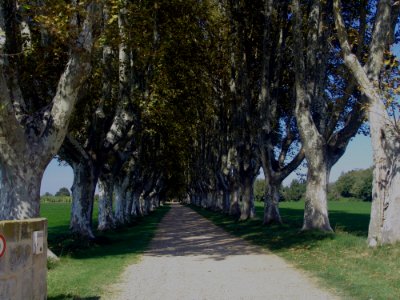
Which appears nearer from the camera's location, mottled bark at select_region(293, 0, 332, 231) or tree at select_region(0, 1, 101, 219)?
tree at select_region(0, 1, 101, 219)

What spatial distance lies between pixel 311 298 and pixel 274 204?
55.9ft

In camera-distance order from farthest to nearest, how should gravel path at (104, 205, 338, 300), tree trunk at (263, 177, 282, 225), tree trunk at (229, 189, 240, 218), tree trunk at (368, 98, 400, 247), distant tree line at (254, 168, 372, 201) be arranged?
distant tree line at (254, 168, 372, 201), tree trunk at (229, 189, 240, 218), tree trunk at (263, 177, 282, 225), tree trunk at (368, 98, 400, 247), gravel path at (104, 205, 338, 300)

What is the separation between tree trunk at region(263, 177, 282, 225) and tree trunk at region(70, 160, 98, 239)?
9.42 meters

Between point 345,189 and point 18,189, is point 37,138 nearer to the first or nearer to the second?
point 18,189

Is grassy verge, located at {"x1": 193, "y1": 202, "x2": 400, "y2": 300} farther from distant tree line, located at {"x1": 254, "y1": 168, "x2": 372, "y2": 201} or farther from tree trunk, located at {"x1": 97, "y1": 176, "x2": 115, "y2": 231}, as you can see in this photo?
distant tree line, located at {"x1": 254, "y1": 168, "x2": 372, "y2": 201}

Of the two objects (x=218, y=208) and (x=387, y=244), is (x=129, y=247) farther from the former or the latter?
(x=218, y=208)

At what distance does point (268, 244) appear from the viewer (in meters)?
17.5

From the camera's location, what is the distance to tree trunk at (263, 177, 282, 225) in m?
24.8

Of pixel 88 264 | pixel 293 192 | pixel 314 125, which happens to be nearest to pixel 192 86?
pixel 314 125

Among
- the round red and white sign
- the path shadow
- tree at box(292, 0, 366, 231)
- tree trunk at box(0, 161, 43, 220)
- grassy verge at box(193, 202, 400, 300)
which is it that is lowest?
the path shadow

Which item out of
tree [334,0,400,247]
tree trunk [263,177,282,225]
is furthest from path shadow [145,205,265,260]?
tree trunk [263,177,282,225]

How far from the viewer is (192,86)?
3209 cm

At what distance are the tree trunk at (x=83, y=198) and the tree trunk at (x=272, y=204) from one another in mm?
9420

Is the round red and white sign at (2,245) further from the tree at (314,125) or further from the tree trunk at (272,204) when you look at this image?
the tree trunk at (272,204)
